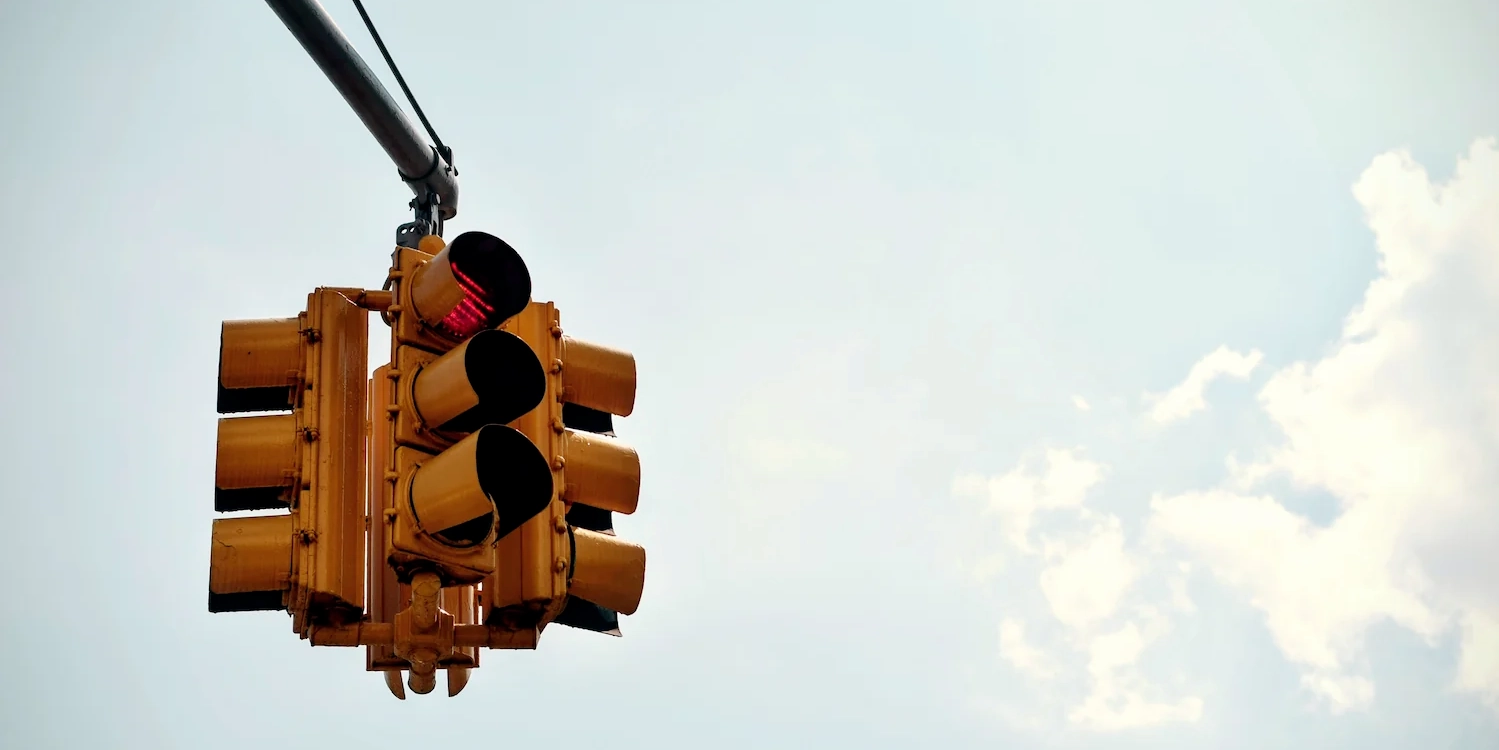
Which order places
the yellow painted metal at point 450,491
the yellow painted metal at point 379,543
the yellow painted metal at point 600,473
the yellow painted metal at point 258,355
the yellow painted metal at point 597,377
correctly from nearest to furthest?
the yellow painted metal at point 450,491 < the yellow painted metal at point 379,543 < the yellow painted metal at point 258,355 < the yellow painted metal at point 600,473 < the yellow painted metal at point 597,377

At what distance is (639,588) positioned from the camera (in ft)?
24.2

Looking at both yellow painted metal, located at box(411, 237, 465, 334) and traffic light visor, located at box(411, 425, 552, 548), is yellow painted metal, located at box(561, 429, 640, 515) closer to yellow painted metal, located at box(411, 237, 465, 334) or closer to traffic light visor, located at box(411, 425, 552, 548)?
yellow painted metal, located at box(411, 237, 465, 334)

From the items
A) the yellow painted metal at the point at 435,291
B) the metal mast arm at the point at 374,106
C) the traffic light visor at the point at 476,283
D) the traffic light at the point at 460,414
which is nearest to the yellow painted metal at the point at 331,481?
the traffic light at the point at 460,414

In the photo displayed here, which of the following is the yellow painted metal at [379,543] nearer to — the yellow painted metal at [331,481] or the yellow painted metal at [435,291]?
the yellow painted metal at [331,481]

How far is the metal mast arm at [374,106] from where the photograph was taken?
21.1 ft

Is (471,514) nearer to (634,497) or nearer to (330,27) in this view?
(634,497)

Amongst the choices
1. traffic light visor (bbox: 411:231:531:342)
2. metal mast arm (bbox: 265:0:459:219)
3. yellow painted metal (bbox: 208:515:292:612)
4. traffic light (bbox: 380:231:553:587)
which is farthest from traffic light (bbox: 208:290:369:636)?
metal mast arm (bbox: 265:0:459:219)

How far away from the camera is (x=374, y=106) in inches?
276

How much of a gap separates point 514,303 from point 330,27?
1274mm

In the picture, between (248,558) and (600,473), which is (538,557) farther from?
(248,558)

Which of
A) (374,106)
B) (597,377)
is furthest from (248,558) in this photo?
(374,106)

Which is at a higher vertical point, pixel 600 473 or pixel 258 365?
pixel 258 365

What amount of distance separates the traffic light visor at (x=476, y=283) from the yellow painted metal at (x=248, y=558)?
1052 millimetres

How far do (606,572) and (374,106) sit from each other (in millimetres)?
2146
